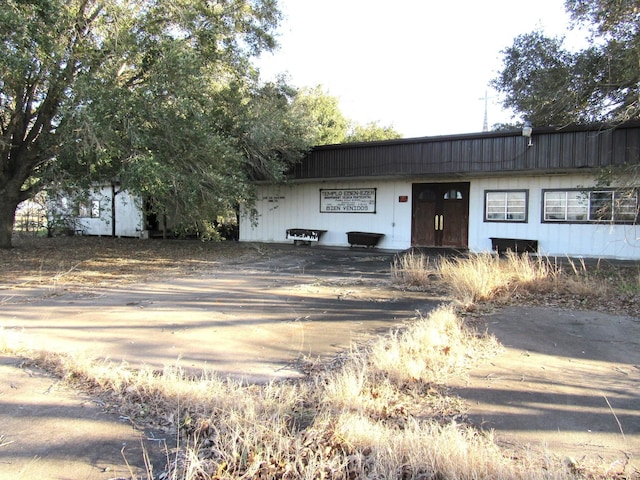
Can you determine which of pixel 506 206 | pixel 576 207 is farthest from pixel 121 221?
pixel 576 207

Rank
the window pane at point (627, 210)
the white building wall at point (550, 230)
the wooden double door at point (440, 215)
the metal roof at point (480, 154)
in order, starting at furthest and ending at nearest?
the wooden double door at point (440, 215)
the white building wall at point (550, 230)
the metal roof at point (480, 154)
the window pane at point (627, 210)

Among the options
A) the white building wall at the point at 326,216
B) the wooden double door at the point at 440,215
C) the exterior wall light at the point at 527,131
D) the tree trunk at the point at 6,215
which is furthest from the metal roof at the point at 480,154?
the tree trunk at the point at 6,215

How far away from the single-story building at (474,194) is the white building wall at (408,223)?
35 millimetres

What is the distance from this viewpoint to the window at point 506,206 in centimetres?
1500

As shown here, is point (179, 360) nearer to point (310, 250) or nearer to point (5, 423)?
point (5, 423)

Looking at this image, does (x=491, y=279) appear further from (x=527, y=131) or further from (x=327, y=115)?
(x=327, y=115)

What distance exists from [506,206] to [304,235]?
8279 mm

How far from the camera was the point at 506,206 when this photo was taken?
15.3m

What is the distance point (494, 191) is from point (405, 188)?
335 centimetres

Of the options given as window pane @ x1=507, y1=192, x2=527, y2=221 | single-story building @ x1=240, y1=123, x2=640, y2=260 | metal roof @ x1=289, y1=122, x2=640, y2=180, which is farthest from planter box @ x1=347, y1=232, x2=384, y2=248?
window pane @ x1=507, y1=192, x2=527, y2=221

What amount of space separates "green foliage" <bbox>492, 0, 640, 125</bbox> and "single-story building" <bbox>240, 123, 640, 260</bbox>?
96cm

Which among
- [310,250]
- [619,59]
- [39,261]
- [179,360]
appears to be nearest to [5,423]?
[179,360]

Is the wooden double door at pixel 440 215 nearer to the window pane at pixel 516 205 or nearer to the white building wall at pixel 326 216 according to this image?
the white building wall at pixel 326 216

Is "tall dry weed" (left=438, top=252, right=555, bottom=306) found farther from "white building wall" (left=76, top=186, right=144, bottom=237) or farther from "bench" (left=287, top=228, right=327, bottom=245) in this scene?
"white building wall" (left=76, top=186, right=144, bottom=237)
